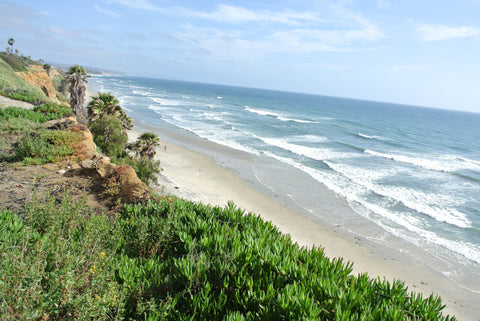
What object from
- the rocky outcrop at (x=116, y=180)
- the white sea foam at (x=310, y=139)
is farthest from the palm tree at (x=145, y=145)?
the white sea foam at (x=310, y=139)

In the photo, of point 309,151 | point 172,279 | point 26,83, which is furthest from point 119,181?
point 26,83

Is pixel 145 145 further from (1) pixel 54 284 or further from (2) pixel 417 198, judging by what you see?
(2) pixel 417 198

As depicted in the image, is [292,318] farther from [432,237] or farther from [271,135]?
[271,135]

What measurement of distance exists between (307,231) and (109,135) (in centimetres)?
1320

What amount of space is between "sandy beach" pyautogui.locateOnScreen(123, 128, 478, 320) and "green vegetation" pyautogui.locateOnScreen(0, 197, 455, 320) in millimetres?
1954

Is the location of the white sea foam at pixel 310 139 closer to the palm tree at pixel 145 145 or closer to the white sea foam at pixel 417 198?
the white sea foam at pixel 417 198

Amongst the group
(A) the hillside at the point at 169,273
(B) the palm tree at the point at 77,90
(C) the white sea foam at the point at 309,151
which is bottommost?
(C) the white sea foam at the point at 309,151

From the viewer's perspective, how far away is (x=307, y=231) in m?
15.3

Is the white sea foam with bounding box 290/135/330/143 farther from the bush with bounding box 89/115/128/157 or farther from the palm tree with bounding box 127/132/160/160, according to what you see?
the bush with bounding box 89/115/128/157

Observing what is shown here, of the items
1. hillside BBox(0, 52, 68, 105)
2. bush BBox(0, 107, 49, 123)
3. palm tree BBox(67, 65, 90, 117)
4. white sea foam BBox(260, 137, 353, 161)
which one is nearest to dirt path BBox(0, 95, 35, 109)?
hillside BBox(0, 52, 68, 105)

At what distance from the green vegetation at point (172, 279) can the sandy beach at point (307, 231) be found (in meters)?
1.95

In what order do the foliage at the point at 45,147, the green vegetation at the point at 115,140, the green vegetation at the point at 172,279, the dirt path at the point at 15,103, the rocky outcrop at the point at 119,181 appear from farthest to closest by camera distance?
1. the dirt path at the point at 15,103
2. the green vegetation at the point at 115,140
3. the foliage at the point at 45,147
4. the rocky outcrop at the point at 119,181
5. the green vegetation at the point at 172,279

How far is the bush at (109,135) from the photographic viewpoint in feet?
58.5

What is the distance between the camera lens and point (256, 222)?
7.04 meters
